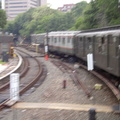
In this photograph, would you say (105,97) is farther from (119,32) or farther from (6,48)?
(6,48)

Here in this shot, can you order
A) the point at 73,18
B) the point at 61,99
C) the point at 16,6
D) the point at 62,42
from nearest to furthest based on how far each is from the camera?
the point at 61,99 < the point at 62,42 < the point at 73,18 < the point at 16,6

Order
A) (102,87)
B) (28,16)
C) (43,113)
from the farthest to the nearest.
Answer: (28,16) < (102,87) < (43,113)

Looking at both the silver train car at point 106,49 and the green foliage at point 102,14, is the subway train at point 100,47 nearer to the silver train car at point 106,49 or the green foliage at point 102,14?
the silver train car at point 106,49

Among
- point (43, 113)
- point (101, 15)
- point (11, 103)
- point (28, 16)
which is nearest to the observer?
point (43, 113)

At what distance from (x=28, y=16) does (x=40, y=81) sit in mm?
77981

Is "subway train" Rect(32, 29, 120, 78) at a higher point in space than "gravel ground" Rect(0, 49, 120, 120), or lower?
higher

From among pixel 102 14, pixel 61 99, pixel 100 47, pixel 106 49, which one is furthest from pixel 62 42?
pixel 61 99

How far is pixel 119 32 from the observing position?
1109 cm

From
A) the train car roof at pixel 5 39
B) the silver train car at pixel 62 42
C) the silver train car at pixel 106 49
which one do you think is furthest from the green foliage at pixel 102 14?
the train car roof at pixel 5 39

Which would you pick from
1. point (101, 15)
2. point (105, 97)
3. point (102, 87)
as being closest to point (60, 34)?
point (101, 15)

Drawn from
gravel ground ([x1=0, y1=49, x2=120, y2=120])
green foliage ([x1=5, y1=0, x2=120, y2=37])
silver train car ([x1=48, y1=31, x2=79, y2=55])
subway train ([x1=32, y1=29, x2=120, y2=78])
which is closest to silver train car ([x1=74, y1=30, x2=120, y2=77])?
subway train ([x1=32, y1=29, x2=120, y2=78])

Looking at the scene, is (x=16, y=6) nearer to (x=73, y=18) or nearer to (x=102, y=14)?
(x=73, y=18)

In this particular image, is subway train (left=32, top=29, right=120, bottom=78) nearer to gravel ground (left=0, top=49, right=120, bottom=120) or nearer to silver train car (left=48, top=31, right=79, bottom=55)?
silver train car (left=48, top=31, right=79, bottom=55)

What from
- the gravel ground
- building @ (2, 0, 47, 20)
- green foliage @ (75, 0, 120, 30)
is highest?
building @ (2, 0, 47, 20)
